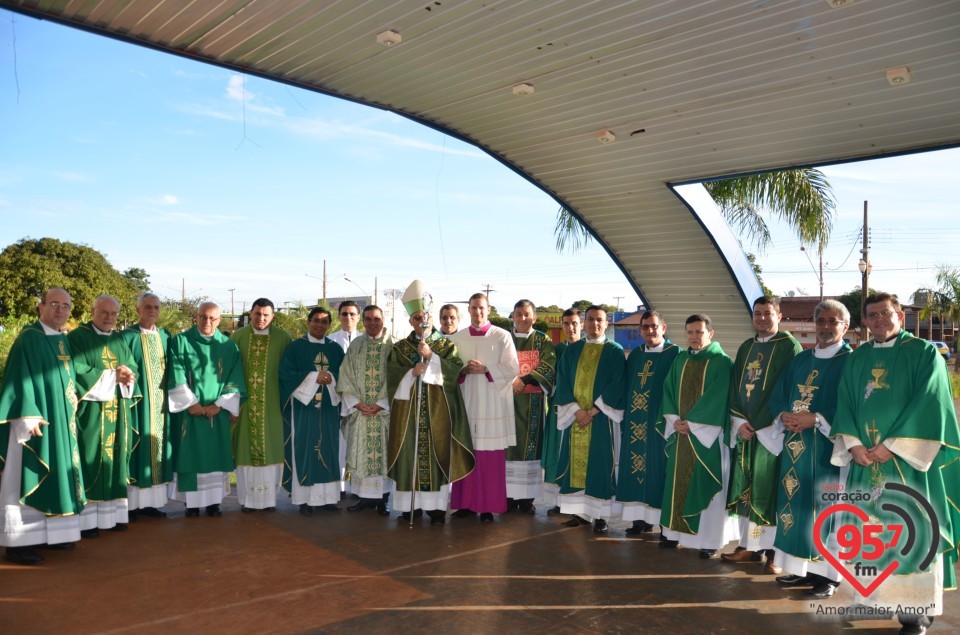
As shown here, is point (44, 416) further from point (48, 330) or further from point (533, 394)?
point (533, 394)

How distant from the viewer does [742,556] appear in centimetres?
557

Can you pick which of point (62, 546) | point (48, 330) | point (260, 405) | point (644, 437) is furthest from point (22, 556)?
point (644, 437)

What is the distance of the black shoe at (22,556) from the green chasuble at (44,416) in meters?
0.31

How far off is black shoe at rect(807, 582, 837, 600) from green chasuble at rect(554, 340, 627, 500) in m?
1.89

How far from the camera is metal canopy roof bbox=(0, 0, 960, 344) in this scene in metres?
5.66

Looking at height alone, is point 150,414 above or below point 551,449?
above

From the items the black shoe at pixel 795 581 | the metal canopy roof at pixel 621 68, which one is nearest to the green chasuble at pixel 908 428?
the black shoe at pixel 795 581

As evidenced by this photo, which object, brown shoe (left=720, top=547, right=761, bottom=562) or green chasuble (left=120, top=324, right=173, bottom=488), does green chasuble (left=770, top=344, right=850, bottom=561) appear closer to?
brown shoe (left=720, top=547, right=761, bottom=562)

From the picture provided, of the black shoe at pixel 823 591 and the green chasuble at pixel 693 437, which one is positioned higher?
the green chasuble at pixel 693 437

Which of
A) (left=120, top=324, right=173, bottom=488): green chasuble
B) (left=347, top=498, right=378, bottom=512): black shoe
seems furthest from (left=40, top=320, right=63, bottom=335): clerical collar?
(left=347, top=498, right=378, bottom=512): black shoe

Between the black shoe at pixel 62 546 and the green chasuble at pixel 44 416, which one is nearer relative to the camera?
the green chasuble at pixel 44 416

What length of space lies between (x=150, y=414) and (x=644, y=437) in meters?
4.28

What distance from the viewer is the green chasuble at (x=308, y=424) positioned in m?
6.88

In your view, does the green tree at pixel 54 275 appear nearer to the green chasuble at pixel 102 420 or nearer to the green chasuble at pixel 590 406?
the green chasuble at pixel 102 420
